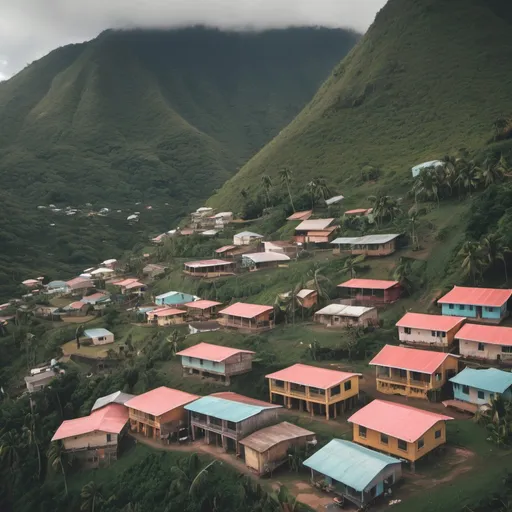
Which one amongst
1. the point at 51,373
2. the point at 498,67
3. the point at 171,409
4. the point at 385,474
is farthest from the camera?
the point at 498,67

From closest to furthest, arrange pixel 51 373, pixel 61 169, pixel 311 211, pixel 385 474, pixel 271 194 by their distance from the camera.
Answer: pixel 385 474 → pixel 51 373 → pixel 311 211 → pixel 271 194 → pixel 61 169

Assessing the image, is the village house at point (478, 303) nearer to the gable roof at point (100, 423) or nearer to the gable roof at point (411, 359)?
the gable roof at point (411, 359)

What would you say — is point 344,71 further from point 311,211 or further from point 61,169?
point 61,169

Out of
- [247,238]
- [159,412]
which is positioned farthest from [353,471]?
[247,238]

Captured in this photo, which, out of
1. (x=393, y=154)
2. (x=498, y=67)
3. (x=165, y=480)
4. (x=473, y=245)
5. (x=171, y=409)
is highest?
(x=498, y=67)

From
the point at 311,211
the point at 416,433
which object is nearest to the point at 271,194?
the point at 311,211

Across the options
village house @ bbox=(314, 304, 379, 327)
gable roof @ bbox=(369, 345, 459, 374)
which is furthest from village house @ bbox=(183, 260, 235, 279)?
gable roof @ bbox=(369, 345, 459, 374)

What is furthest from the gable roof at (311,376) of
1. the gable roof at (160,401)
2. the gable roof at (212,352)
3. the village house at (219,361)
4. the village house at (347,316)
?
the village house at (347,316)
